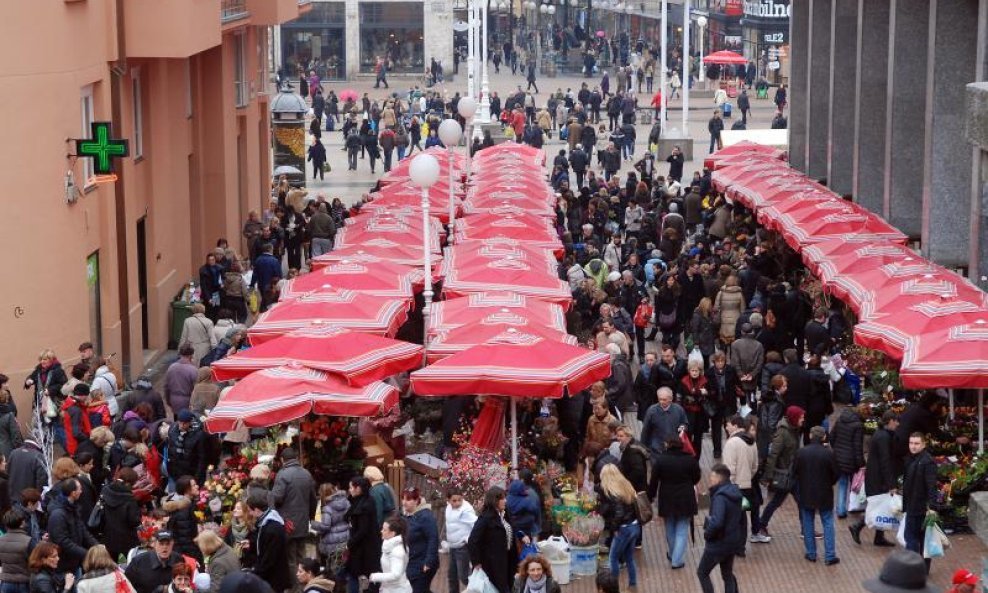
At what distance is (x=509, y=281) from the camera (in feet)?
76.2

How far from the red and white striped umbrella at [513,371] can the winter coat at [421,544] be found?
2832 mm

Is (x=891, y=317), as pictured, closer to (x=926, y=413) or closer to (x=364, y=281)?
(x=926, y=413)

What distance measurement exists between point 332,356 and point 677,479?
395cm

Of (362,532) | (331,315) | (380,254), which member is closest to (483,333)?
(331,315)

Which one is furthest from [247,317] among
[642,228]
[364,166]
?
[364,166]

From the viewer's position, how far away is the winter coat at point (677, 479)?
16953 millimetres

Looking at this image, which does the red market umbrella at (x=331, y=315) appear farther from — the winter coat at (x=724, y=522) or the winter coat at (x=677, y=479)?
the winter coat at (x=724, y=522)

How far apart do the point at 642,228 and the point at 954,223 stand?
6864 mm

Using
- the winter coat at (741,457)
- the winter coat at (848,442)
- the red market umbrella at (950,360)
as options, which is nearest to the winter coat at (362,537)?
the winter coat at (741,457)

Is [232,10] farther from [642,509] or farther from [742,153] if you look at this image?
[642,509]

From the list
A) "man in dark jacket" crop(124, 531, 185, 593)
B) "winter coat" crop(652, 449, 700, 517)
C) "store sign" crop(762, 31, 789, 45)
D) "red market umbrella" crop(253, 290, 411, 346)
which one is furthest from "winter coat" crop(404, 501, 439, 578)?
"store sign" crop(762, 31, 789, 45)

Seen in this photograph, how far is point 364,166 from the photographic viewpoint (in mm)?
55219

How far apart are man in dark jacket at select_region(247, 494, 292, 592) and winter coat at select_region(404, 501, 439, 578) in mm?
1040

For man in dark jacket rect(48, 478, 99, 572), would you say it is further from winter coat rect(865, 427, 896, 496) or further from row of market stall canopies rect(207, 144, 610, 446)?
winter coat rect(865, 427, 896, 496)
